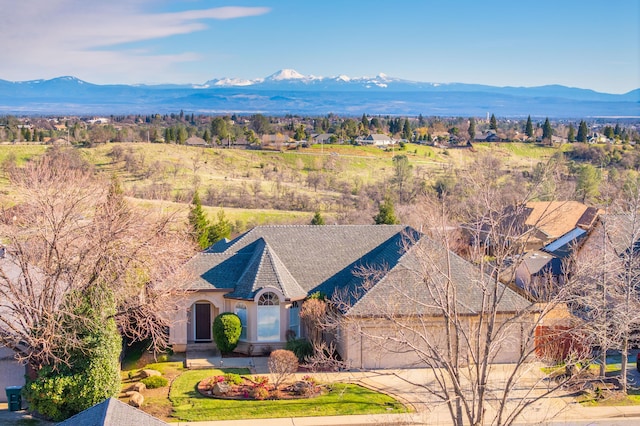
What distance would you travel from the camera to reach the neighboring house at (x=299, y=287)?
1072 inches

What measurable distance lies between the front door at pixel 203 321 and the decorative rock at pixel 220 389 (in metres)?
6.43

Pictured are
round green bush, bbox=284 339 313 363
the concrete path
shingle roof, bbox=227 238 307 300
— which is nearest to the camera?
the concrete path

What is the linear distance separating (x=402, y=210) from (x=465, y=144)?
8313 centimetres

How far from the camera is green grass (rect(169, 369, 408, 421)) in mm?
22422

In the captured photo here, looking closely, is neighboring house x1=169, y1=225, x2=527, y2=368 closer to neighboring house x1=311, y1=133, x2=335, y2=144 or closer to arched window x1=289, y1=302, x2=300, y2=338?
arched window x1=289, y1=302, x2=300, y2=338

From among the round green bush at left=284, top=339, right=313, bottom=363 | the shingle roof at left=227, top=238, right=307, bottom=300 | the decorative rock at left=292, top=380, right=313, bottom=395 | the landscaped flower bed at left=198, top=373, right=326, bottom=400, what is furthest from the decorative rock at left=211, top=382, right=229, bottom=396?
the shingle roof at left=227, top=238, right=307, bottom=300

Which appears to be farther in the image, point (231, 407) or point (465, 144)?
point (465, 144)

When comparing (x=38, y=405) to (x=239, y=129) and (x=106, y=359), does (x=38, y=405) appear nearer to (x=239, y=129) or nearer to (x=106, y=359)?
(x=106, y=359)

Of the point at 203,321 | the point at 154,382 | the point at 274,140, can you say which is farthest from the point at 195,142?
the point at 154,382

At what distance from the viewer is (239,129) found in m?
146

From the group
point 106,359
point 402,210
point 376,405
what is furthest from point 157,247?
point 402,210

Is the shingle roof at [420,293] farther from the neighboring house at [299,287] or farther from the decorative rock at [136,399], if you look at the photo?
the decorative rock at [136,399]

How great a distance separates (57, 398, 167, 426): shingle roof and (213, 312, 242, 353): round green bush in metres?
11.5

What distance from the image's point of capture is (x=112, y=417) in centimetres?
1588
